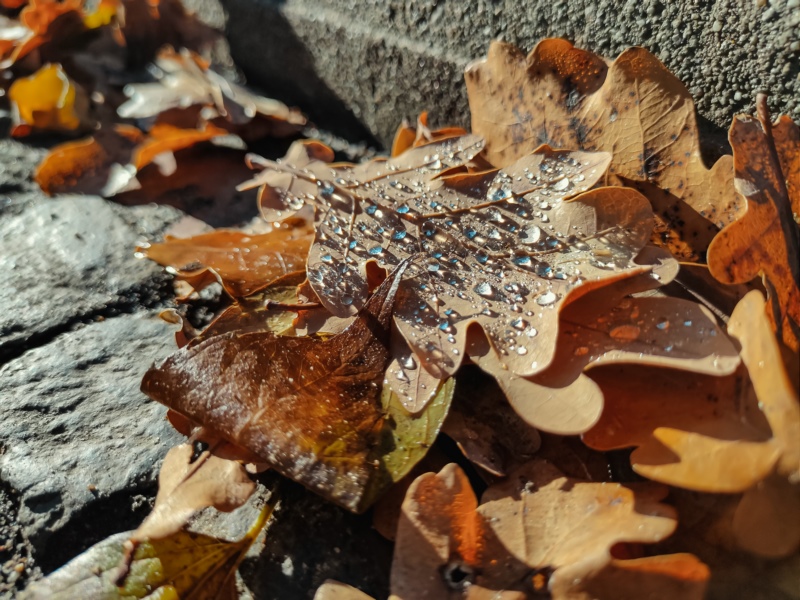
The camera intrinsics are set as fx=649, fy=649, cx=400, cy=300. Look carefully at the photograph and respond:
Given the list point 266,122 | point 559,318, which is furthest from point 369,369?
point 266,122

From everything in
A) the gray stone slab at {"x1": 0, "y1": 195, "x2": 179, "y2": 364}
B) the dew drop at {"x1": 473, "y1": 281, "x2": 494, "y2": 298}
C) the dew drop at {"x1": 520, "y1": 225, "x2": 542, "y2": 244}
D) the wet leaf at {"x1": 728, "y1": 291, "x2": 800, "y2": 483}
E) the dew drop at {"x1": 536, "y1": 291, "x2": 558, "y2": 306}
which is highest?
the wet leaf at {"x1": 728, "y1": 291, "x2": 800, "y2": 483}

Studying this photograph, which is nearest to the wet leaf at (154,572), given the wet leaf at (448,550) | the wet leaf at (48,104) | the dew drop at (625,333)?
the wet leaf at (448,550)

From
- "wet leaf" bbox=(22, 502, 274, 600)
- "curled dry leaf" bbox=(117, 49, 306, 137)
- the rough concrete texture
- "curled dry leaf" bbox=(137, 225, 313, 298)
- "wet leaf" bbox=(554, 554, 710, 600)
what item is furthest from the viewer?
"curled dry leaf" bbox=(117, 49, 306, 137)

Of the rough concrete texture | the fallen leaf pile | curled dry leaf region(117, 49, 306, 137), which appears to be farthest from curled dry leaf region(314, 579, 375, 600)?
curled dry leaf region(117, 49, 306, 137)

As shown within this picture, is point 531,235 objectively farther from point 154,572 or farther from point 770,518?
point 154,572

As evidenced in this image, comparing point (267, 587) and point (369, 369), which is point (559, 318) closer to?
point (369, 369)

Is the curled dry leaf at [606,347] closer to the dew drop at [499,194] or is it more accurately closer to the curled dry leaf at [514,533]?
the curled dry leaf at [514,533]

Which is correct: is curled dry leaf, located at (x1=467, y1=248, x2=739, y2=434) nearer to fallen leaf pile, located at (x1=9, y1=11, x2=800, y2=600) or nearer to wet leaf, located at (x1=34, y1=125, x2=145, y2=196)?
fallen leaf pile, located at (x1=9, y1=11, x2=800, y2=600)
